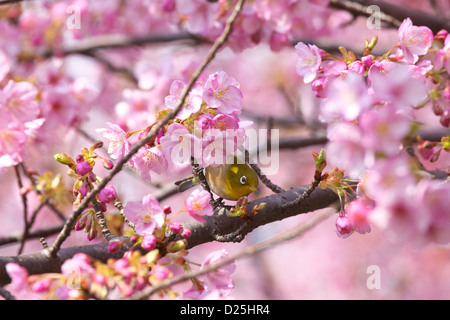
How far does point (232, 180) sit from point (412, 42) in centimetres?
87

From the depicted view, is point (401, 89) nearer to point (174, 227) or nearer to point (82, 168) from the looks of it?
point (174, 227)

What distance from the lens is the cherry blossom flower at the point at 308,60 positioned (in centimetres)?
175

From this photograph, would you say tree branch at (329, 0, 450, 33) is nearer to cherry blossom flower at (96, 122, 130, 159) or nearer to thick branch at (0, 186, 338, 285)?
thick branch at (0, 186, 338, 285)

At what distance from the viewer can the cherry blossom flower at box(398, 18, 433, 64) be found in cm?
176

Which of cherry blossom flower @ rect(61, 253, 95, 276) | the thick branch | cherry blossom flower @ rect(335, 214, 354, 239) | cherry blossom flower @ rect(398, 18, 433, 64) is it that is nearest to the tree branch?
cherry blossom flower @ rect(398, 18, 433, 64)

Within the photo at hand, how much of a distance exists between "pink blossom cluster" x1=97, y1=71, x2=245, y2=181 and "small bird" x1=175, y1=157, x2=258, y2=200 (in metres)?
0.24

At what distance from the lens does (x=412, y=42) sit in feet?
5.88

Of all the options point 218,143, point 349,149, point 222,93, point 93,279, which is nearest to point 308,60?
point 222,93

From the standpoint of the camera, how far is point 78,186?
1.72 m

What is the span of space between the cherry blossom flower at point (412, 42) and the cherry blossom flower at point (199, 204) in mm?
896

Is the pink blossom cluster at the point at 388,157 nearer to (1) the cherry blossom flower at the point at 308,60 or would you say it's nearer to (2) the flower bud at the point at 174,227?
(1) the cherry blossom flower at the point at 308,60

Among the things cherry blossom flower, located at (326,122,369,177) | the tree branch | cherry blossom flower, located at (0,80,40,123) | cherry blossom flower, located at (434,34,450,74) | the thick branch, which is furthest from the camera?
the tree branch
